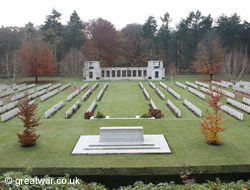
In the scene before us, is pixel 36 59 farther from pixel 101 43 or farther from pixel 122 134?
pixel 122 134

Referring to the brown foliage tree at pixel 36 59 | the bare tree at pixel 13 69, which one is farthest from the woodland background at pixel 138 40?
the bare tree at pixel 13 69

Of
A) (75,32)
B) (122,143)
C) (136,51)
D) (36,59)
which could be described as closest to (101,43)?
(75,32)

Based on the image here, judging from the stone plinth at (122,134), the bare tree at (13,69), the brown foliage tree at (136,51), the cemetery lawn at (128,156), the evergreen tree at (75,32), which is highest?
the evergreen tree at (75,32)

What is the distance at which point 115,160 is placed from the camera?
41.3 ft

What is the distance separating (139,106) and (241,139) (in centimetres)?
1396

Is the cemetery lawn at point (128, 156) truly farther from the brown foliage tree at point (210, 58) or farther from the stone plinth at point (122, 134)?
the brown foliage tree at point (210, 58)

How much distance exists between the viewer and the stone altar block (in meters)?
13.9

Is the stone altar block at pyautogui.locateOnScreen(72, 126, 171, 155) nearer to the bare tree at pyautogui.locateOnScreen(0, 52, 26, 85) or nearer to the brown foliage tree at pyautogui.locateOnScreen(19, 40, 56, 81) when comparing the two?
the bare tree at pyautogui.locateOnScreen(0, 52, 26, 85)

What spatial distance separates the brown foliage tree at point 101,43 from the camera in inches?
2537

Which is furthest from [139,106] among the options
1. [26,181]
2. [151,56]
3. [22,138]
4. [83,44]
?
[83,44]

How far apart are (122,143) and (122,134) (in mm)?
A: 560

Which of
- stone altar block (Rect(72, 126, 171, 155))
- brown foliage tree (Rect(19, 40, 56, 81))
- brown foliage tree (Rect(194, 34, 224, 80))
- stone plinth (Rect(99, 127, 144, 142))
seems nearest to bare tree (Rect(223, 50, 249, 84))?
brown foliage tree (Rect(194, 34, 224, 80))

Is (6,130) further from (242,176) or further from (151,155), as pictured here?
A: (242,176)

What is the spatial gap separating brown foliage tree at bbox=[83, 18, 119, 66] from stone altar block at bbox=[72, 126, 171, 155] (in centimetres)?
5054
